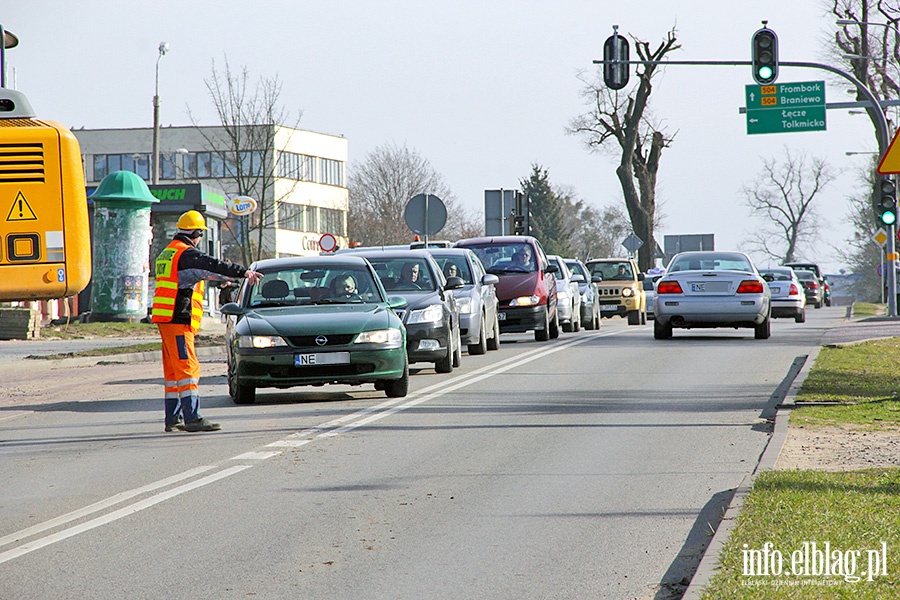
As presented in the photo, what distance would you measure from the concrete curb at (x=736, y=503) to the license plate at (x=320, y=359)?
426 centimetres

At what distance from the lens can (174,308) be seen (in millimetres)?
12617

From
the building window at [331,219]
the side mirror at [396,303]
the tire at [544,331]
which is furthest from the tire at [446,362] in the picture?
the building window at [331,219]

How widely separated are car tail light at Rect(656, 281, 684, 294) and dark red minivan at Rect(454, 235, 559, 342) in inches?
91.8

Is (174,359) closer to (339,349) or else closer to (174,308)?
(174,308)

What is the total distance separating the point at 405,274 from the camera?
63.9 ft

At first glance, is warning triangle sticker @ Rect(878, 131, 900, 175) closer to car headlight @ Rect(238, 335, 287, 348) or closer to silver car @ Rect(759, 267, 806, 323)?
car headlight @ Rect(238, 335, 287, 348)

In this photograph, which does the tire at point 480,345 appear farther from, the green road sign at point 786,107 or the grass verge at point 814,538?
the green road sign at point 786,107

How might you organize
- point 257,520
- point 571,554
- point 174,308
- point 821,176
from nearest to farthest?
point 571,554
point 257,520
point 174,308
point 821,176

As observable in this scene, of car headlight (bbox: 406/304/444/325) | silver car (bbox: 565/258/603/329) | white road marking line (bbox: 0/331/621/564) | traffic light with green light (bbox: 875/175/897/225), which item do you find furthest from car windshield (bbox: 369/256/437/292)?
traffic light with green light (bbox: 875/175/897/225)

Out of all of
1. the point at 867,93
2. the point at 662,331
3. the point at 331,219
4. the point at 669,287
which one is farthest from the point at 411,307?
the point at 331,219

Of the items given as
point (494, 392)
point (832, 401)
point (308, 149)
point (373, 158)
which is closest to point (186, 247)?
point (494, 392)

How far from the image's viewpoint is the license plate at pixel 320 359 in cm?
1452

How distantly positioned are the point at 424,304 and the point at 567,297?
12.9 metres

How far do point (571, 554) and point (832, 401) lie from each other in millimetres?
7603
